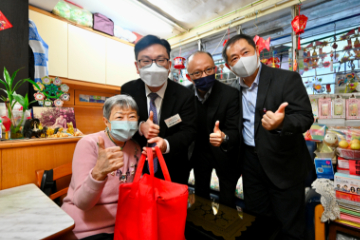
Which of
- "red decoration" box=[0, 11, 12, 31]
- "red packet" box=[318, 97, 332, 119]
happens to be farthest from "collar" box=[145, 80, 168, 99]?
"red packet" box=[318, 97, 332, 119]

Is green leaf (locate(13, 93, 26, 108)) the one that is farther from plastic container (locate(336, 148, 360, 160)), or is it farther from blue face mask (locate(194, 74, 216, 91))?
plastic container (locate(336, 148, 360, 160))

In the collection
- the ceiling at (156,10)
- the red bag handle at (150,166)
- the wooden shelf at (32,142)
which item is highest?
the ceiling at (156,10)

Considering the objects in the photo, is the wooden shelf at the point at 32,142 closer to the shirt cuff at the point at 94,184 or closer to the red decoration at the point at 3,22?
the shirt cuff at the point at 94,184

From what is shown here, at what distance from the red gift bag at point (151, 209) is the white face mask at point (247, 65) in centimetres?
102

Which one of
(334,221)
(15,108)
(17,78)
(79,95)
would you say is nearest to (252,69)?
(334,221)

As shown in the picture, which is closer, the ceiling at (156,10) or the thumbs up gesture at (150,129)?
the thumbs up gesture at (150,129)

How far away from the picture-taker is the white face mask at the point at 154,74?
120 centimetres

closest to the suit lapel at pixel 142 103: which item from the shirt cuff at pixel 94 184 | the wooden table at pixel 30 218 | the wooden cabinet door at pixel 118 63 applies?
the shirt cuff at pixel 94 184

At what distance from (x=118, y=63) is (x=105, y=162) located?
294 centimetres

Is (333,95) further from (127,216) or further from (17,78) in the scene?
(17,78)

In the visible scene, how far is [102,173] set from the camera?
0.83 metres

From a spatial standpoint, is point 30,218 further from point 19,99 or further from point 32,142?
point 19,99

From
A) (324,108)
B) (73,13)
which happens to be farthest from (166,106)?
(73,13)

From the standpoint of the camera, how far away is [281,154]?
1.26 metres
